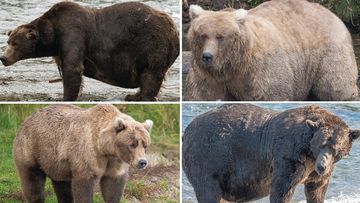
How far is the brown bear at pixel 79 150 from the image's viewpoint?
24.4 feet

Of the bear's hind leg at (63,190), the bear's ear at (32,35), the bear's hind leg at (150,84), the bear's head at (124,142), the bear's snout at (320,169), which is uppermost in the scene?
the bear's snout at (320,169)

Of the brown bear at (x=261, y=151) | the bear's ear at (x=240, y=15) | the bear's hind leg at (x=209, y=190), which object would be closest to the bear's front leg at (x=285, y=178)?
the brown bear at (x=261, y=151)

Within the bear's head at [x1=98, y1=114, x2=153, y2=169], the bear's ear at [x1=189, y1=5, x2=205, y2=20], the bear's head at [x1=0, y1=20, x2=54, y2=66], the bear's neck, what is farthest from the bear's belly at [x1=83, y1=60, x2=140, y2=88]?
the bear's head at [x1=98, y1=114, x2=153, y2=169]

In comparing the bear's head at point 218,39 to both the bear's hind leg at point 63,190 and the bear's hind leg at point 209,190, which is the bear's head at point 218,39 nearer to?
the bear's hind leg at point 209,190

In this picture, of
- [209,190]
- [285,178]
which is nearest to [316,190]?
[285,178]

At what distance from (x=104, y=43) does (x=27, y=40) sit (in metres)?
0.75

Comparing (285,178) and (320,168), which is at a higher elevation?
(320,168)

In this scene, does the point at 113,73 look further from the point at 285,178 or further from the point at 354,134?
the point at 354,134

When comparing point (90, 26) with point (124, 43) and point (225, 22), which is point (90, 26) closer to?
point (124, 43)

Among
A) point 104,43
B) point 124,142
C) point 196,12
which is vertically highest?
point 196,12

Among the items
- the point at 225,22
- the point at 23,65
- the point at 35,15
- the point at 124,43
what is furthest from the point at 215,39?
the point at 35,15

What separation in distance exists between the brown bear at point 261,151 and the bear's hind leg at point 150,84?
159cm

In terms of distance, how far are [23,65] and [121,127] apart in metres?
3.96

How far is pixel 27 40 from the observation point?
8.99 meters
